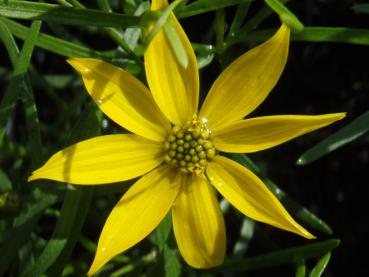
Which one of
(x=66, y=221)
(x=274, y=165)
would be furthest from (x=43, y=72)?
(x=66, y=221)

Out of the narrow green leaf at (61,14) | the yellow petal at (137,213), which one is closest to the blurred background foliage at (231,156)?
the narrow green leaf at (61,14)

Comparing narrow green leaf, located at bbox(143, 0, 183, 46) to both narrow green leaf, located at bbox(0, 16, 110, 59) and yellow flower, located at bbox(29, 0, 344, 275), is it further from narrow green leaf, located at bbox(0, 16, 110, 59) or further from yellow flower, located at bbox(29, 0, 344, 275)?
narrow green leaf, located at bbox(0, 16, 110, 59)

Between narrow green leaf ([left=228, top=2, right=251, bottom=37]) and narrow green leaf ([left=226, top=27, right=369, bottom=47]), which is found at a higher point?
narrow green leaf ([left=228, top=2, right=251, bottom=37])

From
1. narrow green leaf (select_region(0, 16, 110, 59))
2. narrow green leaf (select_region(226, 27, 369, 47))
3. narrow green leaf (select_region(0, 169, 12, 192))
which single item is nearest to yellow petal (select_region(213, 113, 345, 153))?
narrow green leaf (select_region(226, 27, 369, 47))

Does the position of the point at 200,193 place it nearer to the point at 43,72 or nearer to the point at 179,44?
the point at 179,44

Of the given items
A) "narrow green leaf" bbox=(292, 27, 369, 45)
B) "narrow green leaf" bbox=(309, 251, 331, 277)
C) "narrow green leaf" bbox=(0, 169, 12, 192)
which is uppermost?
"narrow green leaf" bbox=(0, 169, 12, 192)

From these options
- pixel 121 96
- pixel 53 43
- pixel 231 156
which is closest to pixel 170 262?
pixel 231 156
